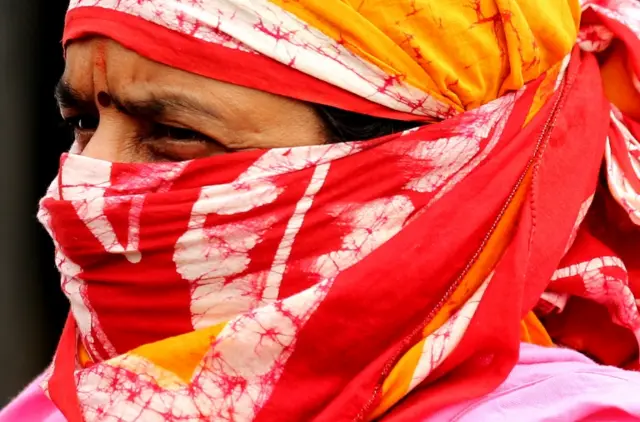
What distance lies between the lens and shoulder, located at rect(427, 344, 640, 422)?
120cm

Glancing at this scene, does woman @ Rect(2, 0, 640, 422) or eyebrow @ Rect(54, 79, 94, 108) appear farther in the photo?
eyebrow @ Rect(54, 79, 94, 108)

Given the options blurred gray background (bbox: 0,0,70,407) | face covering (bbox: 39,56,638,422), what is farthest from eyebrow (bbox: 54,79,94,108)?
blurred gray background (bbox: 0,0,70,407)

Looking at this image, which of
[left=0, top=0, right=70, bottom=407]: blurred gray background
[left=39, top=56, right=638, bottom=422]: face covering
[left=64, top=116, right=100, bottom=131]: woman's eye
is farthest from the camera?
[left=0, top=0, right=70, bottom=407]: blurred gray background

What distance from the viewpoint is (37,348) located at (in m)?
3.31

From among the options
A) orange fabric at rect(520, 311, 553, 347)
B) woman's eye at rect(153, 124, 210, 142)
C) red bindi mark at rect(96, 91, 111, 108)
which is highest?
red bindi mark at rect(96, 91, 111, 108)

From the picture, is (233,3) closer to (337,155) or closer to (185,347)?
(337,155)

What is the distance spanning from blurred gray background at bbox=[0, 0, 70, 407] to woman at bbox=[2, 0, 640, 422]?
1847 millimetres

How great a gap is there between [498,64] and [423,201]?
0.27 metres

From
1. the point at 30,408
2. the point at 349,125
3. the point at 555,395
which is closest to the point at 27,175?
the point at 30,408

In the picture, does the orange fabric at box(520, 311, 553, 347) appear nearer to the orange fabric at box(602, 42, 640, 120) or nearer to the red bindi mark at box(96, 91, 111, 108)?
the orange fabric at box(602, 42, 640, 120)

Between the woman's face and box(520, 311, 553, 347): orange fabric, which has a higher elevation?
the woman's face

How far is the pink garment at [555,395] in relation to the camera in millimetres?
1203

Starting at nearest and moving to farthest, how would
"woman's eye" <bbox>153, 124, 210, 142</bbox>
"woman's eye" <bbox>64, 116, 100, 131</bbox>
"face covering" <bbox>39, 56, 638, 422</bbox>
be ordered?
"face covering" <bbox>39, 56, 638, 422</bbox>, "woman's eye" <bbox>153, 124, 210, 142</bbox>, "woman's eye" <bbox>64, 116, 100, 131</bbox>

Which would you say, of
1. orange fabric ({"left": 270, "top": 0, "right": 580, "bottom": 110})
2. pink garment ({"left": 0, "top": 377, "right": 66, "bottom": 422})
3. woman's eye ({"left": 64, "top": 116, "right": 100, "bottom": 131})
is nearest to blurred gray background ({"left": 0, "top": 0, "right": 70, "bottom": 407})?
pink garment ({"left": 0, "top": 377, "right": 66, "bottom": 422})
